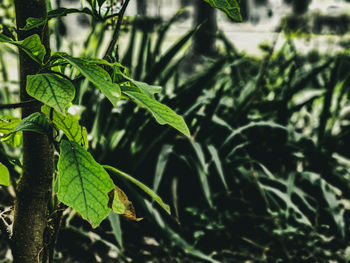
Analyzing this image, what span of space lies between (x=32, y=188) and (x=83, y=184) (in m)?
0.19

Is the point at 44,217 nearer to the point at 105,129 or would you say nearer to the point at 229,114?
the point at 105,129

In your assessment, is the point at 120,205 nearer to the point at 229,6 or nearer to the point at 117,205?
the point at 117,205

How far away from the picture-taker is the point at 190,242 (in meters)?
1.63

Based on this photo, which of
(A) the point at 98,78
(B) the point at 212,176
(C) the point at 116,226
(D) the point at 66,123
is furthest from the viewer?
(B) the point at 212,176

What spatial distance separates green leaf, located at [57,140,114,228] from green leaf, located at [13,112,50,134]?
4 centimetres

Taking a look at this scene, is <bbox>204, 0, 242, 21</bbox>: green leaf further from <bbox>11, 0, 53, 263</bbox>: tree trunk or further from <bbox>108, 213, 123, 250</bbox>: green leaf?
<bbox>108, 213, 123, 250</bbox>: green leaf

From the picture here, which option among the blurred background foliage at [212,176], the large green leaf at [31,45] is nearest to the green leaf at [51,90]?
the large green leaf at [31,45]

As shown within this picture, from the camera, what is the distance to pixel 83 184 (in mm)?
497

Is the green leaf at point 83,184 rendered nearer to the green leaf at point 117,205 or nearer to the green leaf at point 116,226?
the green leaf at point 117,205

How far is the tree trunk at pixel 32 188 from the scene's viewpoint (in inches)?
23.3

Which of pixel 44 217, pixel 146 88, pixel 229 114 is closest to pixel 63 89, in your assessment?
pixel 146 88

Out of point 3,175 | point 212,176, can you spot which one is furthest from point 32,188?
point 212,176

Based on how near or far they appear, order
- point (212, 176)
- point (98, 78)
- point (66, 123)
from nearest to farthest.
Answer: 1. point (98, 78)
2. point (66, 123)
3. point (212, 176)

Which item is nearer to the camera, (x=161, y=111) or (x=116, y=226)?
(x=161, y=111)
